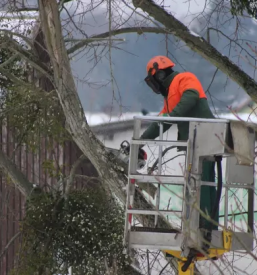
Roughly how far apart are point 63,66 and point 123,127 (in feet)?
9.45

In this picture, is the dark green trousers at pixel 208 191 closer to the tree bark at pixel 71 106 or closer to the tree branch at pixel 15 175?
the tree bark at pixel 71 106

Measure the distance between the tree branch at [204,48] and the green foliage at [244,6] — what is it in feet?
1.77

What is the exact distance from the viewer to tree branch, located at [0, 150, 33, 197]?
8617 mm

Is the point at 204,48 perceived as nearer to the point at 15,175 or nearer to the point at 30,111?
the point at 30,111

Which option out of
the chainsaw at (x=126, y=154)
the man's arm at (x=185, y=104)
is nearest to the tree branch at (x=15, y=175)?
the chainsaw at (x=126, y=154)

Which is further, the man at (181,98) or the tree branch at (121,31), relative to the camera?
the tree branch at (121,31)

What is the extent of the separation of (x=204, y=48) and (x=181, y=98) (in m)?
2.17

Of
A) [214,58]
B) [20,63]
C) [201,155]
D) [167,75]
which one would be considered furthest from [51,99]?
[201,155]

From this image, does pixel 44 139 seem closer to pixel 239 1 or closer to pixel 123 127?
pixel 123 127

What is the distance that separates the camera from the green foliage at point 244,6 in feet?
23.1

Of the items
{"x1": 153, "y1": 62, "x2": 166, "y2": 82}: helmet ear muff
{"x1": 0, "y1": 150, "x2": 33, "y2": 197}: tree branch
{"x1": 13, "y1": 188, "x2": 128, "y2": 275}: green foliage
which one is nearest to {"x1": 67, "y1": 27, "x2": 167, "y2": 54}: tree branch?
{"x1": 0, "y1": 150, "x2": 33, "y2": 197}: tree branch

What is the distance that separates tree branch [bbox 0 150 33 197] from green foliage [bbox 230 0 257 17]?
319 centimetres

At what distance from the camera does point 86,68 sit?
9.98 m

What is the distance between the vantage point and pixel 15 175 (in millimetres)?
8742
